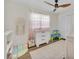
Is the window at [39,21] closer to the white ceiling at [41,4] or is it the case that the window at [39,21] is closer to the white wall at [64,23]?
the white ceiling at [41,4]

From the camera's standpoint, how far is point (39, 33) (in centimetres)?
251

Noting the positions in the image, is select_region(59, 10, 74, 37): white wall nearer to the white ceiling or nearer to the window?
the white ceiling

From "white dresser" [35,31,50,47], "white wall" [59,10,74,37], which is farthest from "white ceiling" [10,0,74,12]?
"white dresser" [35,31,50,47]

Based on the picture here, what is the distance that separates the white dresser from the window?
7.1 inches

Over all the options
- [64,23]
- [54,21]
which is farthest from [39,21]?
[64,23]

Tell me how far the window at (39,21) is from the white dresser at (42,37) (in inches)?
7.1

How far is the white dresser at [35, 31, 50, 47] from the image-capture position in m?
2.51

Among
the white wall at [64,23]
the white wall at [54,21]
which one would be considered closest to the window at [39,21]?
the white wall at [54,21]

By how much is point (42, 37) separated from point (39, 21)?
430 mm

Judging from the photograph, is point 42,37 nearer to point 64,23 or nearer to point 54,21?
point 54,21

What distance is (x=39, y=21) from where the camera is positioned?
252 centimetres

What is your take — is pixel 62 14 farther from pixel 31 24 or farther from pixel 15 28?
pixel 15 28
